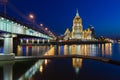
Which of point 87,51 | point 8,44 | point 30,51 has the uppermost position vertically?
point 8,44

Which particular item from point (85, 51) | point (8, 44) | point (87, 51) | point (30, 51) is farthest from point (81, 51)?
point (8, 44)

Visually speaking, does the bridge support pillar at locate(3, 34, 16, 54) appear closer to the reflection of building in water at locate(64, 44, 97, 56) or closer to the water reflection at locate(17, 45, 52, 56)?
the water reflection at locate(17, 45, 52, 56)

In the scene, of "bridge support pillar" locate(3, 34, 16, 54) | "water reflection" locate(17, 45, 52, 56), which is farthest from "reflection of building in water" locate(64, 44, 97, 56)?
"bridge support pillar" locate(3, 34, 16, 54)

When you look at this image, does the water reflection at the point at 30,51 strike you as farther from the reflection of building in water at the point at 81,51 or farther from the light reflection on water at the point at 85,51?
the reflection of building in water at the point at 81,51

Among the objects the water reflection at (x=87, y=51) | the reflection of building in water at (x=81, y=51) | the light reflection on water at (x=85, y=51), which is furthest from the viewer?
the reflection of building in water at (x=81, y=51)

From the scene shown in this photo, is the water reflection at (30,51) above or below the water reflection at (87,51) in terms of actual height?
above

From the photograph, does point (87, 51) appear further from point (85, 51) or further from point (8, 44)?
point (8, 44)

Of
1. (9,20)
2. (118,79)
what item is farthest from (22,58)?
(118,79)

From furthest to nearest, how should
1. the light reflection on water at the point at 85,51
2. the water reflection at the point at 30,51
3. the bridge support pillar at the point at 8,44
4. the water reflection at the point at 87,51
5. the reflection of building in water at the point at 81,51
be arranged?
the reflection of building in water at the point at 81,51
the water reflection at the point at 87,51
the light reflection on water at the point at 85,51
the water reflection at the point at 30,51
the bridge support pillar at the point at 8,44

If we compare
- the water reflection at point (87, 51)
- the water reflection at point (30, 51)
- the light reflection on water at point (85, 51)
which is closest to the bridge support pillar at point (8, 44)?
the water reflection at point (30, 51)

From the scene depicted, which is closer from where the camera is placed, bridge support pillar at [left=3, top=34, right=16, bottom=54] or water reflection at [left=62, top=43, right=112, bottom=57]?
bridge support pillar at [left=3, top=34, right=16, bottom=54]

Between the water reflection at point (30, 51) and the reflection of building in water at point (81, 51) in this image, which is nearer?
the water reflection at point (30, 51)

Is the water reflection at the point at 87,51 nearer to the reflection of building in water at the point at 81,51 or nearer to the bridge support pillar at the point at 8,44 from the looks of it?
the reflection of building in water at the point at 81,51

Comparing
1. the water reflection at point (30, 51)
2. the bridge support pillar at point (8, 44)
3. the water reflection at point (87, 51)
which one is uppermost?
the bridge support pillar at point (8, 44)
